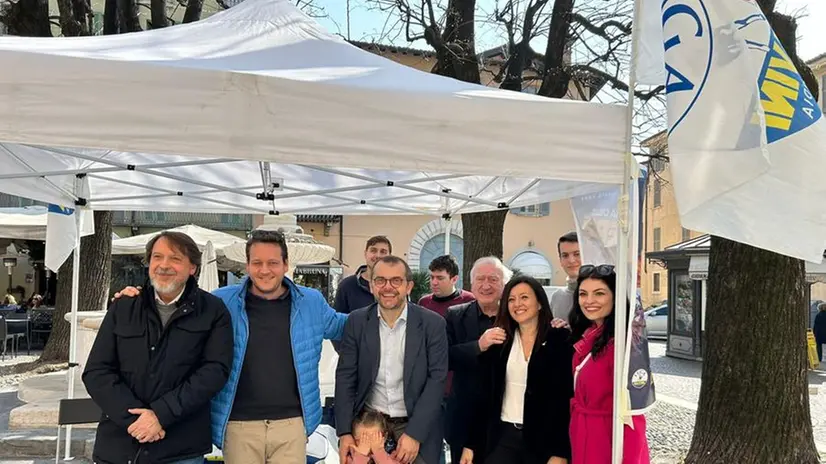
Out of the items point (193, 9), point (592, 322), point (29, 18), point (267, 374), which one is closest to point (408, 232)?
point (193, 9)

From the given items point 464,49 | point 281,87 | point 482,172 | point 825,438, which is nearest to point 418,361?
point 482,172

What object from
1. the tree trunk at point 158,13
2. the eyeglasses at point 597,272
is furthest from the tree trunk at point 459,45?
the eyeglasses at point 597,272

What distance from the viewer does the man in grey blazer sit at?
3045mm

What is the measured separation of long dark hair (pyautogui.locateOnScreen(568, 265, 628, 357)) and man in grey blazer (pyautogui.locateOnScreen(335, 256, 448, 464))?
26.3 inches

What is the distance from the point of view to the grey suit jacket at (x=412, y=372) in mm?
3025

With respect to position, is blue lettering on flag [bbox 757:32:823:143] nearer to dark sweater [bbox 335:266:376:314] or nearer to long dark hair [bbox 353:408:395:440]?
long dark hair [bbox 353:408:395:440]

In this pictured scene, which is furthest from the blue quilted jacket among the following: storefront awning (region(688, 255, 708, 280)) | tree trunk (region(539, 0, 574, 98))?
storefront awning (region(688, 255, 708, 280))

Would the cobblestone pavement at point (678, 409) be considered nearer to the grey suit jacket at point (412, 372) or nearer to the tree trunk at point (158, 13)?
the grey suit jacket at point (412, 372)

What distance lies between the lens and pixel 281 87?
2.72 metres

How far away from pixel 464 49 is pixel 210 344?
7.18 metres

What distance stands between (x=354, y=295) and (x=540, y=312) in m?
1.79

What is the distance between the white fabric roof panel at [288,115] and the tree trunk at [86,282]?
700 centimetres

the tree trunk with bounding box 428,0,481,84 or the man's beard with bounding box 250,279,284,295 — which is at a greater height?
the tree trunk with bounding box 428,0,481,84

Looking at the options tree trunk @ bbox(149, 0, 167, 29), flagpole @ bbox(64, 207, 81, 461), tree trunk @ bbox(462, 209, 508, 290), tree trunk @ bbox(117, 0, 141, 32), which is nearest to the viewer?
flagpole @ bbox(64, 207, 81, 461)
